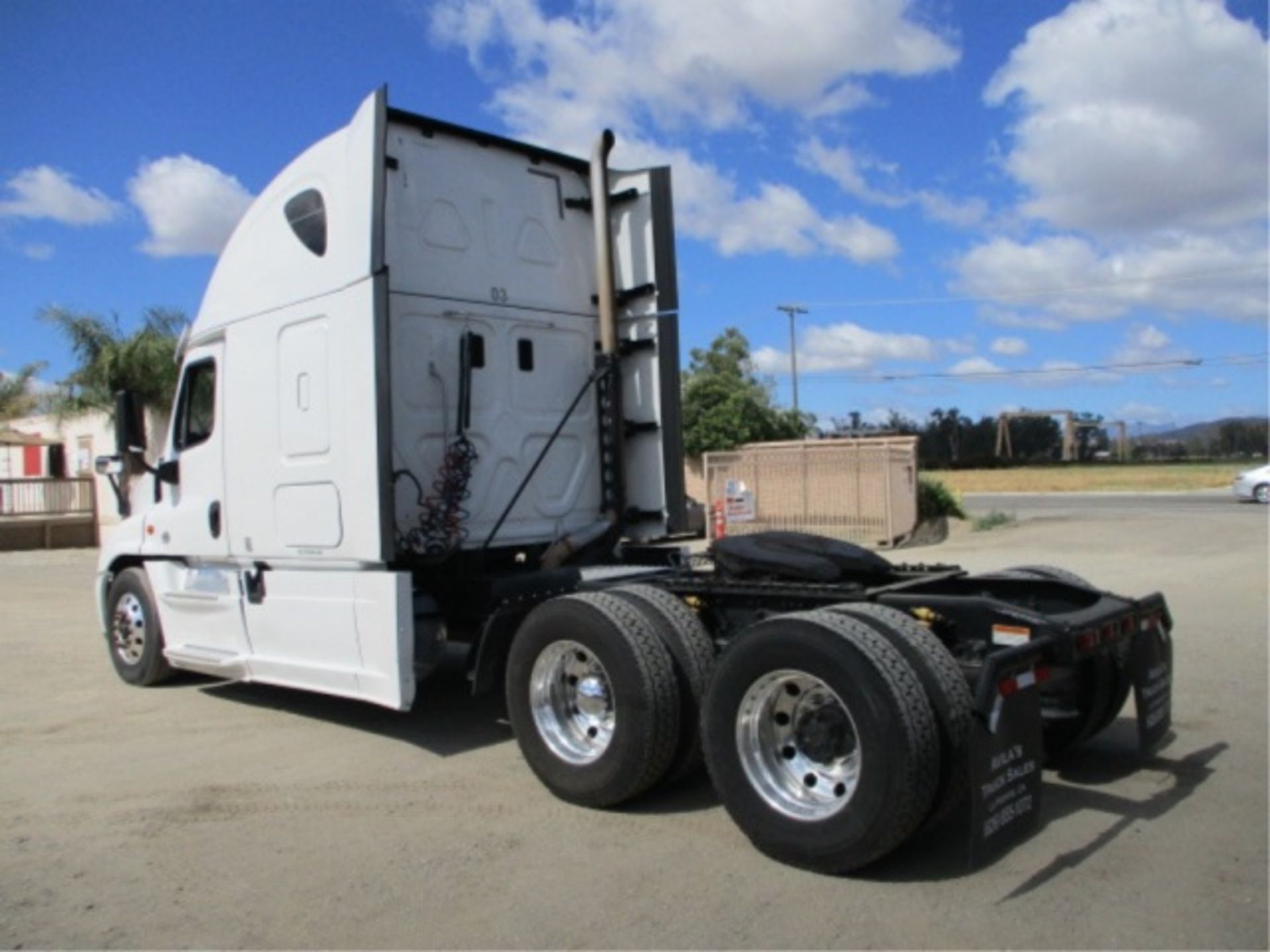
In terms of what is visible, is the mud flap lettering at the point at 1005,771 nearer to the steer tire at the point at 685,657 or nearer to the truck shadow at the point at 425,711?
the steer tire at the point at 685,657

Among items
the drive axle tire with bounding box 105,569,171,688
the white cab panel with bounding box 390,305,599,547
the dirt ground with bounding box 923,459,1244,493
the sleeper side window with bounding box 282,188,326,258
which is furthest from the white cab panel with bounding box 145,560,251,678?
the dirt ground with bounding box 923,459,1244,493

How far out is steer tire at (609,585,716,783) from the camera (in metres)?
5.16

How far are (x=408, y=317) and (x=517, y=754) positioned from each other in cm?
265

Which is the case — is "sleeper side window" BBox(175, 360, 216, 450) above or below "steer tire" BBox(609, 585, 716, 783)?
above

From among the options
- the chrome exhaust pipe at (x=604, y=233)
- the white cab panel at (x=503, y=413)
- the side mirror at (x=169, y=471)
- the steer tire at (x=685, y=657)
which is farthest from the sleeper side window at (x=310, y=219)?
the steer tire at (x=685, y=657)

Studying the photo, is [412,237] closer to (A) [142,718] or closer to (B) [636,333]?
(B) [636,333]

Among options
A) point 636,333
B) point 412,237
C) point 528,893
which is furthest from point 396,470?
point 528,893

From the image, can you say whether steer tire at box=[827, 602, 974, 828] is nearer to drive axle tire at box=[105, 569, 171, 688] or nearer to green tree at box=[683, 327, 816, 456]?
drive axle tire at box=[105, 569, 171, 688]

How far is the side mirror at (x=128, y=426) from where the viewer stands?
8031 millimetres

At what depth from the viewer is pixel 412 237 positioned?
22.3 ft

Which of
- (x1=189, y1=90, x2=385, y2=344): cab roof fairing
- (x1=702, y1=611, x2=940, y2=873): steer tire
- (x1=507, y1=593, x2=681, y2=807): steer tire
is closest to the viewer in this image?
(x1=702, y1=611, x2=940, y2=873): steer tire

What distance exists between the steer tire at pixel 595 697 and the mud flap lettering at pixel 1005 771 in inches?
59.1

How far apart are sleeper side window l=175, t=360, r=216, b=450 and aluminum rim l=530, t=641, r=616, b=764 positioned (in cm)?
341

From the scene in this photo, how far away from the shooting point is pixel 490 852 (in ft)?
15.8
